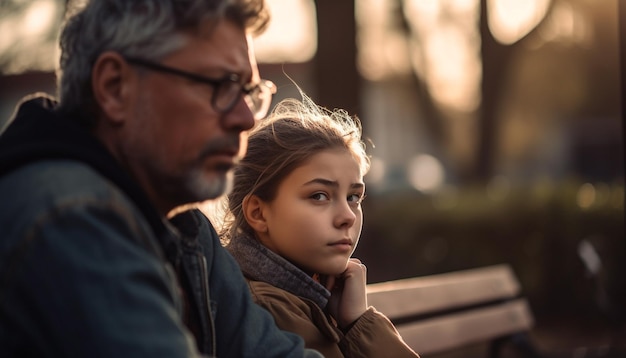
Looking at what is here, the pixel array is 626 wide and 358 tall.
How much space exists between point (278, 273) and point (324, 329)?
221 mm

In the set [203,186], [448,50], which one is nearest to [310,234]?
[203,186]

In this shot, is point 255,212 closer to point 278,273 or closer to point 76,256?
point 278,273

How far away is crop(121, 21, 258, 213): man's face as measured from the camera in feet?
6.84

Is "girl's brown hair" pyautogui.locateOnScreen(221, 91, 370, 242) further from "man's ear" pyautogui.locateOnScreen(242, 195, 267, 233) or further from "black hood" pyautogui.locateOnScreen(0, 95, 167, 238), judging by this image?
"black hood" pyautogui.locateOnScreen(0, 95, 167, 238)

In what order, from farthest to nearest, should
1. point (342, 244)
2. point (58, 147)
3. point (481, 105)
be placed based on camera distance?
point (481, 105) < point (342, 244) < point (58, 147)

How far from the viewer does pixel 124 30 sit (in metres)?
2.07

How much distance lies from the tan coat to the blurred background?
0.76 meters

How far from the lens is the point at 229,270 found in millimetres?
2682

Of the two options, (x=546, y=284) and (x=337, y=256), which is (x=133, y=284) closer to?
(x=337, y=256)

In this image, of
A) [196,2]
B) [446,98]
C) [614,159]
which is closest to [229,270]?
[196,2]

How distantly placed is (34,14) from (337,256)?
9.00 meters

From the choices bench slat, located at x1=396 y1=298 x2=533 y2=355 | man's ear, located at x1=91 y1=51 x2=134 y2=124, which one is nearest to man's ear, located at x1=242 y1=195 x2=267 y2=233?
man's ear, located at x1=91 y1=51 x2=134 y2=124

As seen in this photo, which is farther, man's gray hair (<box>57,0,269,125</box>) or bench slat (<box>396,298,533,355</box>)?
bench slat (<box>396,298,533,355</box>)

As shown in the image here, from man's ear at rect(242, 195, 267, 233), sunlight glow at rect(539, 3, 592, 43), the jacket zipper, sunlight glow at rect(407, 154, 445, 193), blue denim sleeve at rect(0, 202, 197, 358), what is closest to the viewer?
blue denim sleeve at rect(0, 202, 197, 358)
